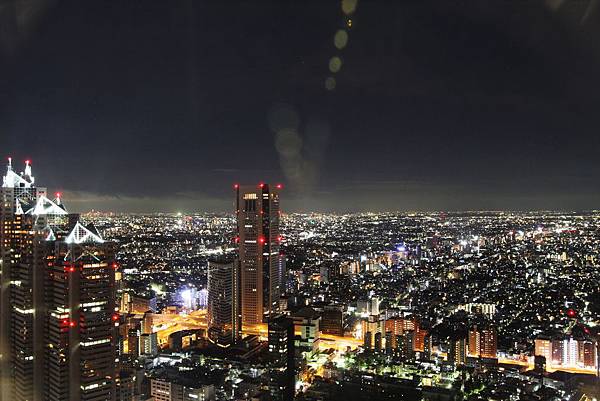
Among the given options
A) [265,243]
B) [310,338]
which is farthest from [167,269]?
[310,338]

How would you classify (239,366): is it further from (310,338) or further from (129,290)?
(129,290)

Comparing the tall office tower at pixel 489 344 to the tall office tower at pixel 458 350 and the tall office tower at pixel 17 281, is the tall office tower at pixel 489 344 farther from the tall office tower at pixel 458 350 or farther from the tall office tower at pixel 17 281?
the tall office tower at pixel 17 281

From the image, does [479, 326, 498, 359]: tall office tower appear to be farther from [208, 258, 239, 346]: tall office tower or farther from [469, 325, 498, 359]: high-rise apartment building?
[208, 258, 239, 346]: tall office tower

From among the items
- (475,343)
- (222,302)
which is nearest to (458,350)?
(475,343)

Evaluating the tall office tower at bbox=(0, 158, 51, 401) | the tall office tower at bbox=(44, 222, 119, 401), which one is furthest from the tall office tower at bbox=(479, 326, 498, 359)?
the tall office tower at bbox=(0, 158, 51, 401)

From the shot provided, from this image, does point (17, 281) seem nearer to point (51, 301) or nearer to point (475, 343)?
point (51, 301)

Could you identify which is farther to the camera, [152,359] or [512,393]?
[152,359]
